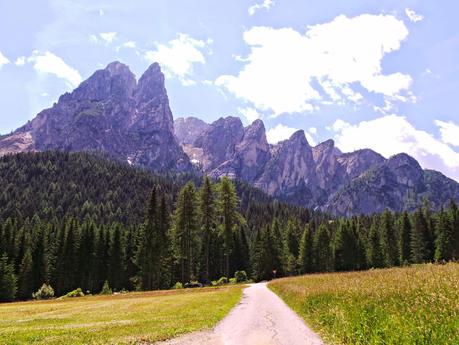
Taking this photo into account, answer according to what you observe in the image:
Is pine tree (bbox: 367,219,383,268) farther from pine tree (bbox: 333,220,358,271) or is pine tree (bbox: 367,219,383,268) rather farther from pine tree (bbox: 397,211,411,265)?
pine tree (bbox: 397,211,411,265)

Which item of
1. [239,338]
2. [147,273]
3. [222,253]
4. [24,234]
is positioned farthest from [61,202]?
[239,338]

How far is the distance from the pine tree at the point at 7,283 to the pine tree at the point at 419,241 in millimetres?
91342

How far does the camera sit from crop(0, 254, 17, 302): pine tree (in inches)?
2768

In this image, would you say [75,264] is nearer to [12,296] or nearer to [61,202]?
[12,296]

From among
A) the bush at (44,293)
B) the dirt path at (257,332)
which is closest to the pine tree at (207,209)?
the bush at (44,293)

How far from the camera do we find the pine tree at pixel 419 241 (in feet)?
314

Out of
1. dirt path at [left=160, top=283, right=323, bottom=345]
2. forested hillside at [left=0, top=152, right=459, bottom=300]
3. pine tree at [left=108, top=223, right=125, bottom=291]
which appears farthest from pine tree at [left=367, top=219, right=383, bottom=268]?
dirt path at [left=160, top=283, right=323, bottom=345]

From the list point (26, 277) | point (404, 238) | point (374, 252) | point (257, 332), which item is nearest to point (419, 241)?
point (404, 238)

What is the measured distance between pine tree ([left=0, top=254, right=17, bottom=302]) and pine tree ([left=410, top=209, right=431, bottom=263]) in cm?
9134

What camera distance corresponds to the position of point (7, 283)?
70875 millimetres

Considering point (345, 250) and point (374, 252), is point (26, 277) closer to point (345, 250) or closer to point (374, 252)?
point (345, 250)

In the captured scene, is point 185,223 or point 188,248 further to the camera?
Result: point 188,248

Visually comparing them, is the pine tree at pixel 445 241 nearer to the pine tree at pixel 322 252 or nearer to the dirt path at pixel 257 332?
the pine tree at pixel 322 252

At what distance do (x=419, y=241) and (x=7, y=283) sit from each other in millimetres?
94217
